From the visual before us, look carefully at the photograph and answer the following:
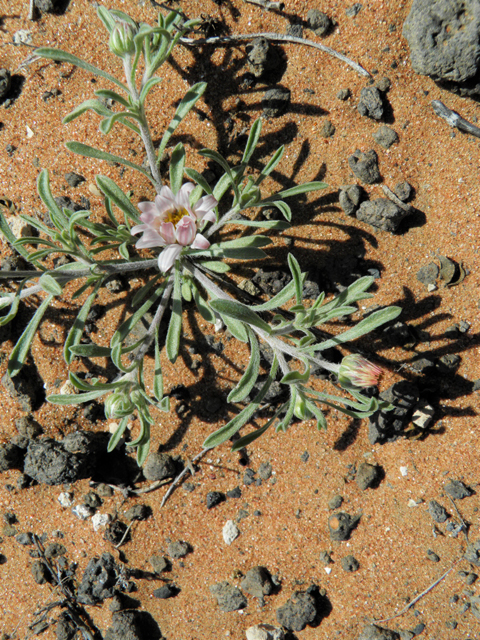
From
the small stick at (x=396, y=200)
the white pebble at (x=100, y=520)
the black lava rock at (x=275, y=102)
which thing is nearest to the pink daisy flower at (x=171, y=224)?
the black lava rock at (x=275, y=102)

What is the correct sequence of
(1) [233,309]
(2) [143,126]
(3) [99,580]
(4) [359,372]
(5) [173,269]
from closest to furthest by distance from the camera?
(1) [233,309] < (4) [359,372] < (2) [143,126] < (5) [173,269] < (3) [99,580]

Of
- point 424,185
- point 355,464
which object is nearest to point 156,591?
point 355,464

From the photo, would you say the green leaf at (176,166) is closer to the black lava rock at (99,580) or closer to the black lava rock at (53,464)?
the black lava rock at (53,464)

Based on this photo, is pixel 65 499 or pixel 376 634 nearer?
pixel 376 634

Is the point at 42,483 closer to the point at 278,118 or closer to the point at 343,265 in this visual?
the point at 343,265

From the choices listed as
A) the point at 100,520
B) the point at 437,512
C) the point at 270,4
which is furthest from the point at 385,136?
the point at 100,520

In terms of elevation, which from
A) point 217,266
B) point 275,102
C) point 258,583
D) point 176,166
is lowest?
point 258,583

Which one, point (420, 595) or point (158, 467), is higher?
point (420, 595)

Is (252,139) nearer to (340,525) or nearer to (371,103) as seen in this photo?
(371,103)
